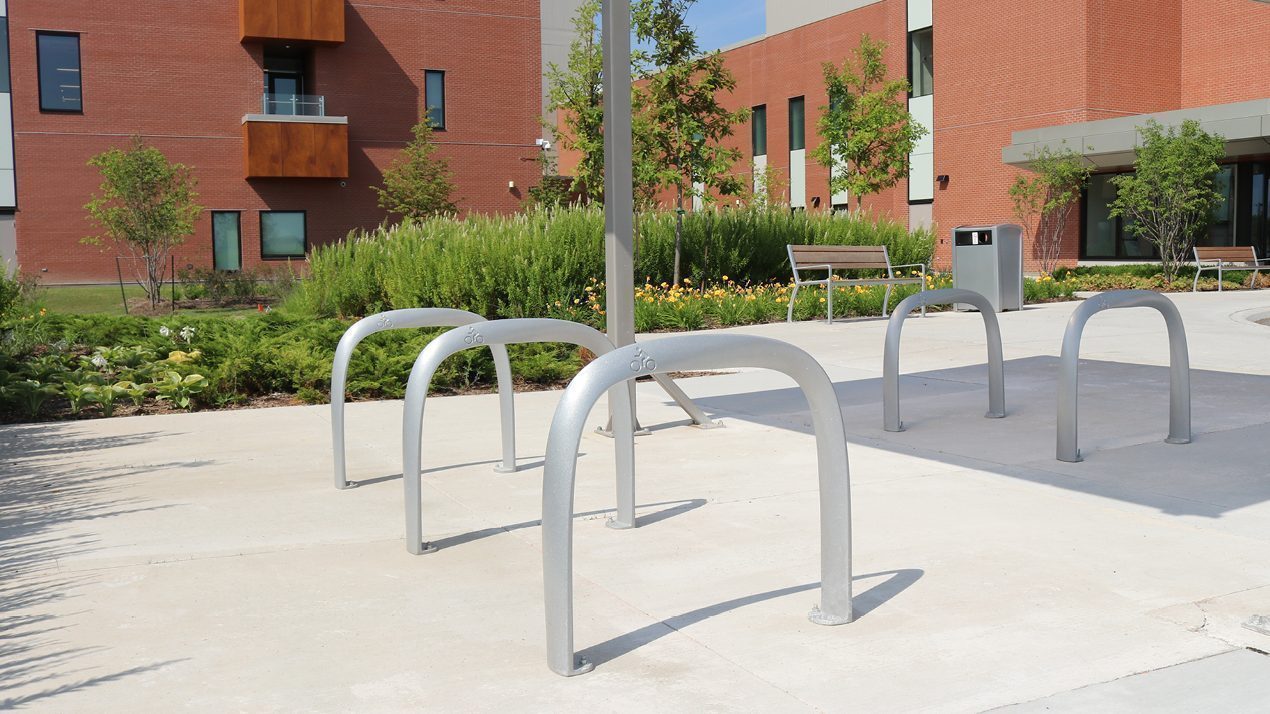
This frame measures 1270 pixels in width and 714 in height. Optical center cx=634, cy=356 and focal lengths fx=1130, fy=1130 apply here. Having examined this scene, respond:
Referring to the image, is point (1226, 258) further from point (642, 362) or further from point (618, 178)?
point (642, 362)

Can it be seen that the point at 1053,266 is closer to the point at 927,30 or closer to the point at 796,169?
the point at 927,30

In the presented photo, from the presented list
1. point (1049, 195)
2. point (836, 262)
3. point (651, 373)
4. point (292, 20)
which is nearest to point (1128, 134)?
point (1049, 195)

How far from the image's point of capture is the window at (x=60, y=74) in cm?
3092

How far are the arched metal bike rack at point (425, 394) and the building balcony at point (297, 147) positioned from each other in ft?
97.4

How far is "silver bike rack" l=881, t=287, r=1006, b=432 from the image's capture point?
272 inches

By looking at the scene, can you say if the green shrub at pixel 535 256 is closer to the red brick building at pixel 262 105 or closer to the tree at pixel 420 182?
the tree at pixel 420 182

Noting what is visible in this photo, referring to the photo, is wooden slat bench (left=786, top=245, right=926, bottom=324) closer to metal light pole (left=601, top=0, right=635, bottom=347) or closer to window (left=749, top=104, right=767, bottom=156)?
metal light pole (left=601, top=0, right=635, bottom=347)

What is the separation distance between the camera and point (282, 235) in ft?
111

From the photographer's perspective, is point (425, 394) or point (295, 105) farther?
point (295, 105)

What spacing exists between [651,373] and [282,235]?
106ft

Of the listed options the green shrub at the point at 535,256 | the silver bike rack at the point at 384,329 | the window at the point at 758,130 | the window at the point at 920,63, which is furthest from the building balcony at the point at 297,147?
the silver bike rack at the point at 384,329

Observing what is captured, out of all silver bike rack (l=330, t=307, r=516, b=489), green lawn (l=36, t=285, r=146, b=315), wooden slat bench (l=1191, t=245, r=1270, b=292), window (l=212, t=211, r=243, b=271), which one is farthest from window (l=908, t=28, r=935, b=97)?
silver bike rack (l=330, t=307, r=516, b=489)

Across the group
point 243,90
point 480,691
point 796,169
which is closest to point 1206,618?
point 480,691

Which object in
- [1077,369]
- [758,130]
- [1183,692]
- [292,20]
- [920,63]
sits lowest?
[1183,692]
